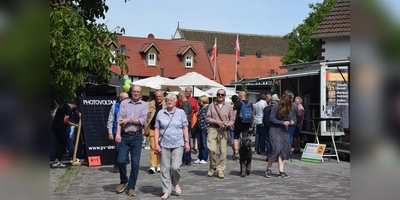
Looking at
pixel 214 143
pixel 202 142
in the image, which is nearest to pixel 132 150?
pixel 214 143

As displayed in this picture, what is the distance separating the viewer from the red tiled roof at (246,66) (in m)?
78.9

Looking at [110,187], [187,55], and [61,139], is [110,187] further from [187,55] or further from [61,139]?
[187,55]

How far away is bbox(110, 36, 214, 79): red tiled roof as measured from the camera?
6425cm

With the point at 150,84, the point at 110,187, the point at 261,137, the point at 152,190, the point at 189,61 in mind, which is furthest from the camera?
the point at 189,61

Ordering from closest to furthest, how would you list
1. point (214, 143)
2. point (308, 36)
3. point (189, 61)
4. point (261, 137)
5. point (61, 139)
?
point (214, 143) < point (61, 139) < point (261, 137) < point (308, 36) < point (189, 61)

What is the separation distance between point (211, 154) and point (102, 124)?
4033 mm

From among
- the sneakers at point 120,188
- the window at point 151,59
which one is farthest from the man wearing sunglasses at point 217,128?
the window at point 151,59

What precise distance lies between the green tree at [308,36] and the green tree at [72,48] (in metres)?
49.3

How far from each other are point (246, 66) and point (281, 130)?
71.5 meters

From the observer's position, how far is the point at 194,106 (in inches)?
679

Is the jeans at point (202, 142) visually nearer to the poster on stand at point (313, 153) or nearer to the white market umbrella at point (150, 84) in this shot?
the poster on stand at point (313, 153)

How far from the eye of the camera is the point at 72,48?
9.71 metres

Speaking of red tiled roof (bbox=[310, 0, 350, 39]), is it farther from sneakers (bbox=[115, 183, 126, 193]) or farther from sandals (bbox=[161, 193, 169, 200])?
sandals (bbox=[161, 193, 169, 200])

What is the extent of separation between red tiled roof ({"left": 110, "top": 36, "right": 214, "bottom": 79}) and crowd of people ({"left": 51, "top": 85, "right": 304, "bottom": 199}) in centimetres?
4625
